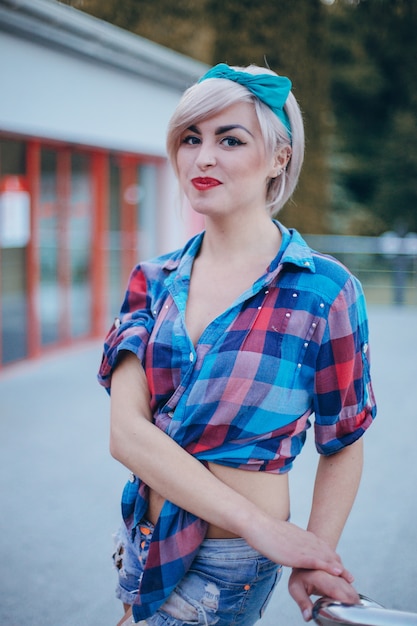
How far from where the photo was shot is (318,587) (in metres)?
1.30

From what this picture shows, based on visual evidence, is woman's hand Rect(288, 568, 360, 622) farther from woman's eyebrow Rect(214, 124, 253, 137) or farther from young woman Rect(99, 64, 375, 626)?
woman's eyebrow Rect(214, 124, 253, 137)

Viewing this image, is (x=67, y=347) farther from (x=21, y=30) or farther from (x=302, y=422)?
(x=302, y=422)

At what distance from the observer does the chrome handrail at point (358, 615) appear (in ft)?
3.60

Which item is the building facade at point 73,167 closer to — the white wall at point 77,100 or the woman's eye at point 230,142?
the white wall at point 77,100

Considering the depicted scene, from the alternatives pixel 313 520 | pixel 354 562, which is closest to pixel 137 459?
pixel 313 520

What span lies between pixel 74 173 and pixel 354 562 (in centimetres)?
677

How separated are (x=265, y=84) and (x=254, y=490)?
31.3 inches

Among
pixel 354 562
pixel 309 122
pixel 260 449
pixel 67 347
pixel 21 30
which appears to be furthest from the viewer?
pixel 309 122

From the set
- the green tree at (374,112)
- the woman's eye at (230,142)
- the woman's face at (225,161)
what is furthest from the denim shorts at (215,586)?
the green tree at (374,112)

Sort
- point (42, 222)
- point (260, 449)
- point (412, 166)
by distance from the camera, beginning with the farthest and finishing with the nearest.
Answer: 1. point (412, 166)
2. point (42, 222)
3. point (260, 449)

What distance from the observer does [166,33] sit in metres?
24.0

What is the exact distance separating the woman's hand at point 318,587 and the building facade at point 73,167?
262 inches

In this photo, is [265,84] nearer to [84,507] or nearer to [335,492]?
[335,492]

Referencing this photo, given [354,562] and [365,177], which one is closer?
[354,562]
